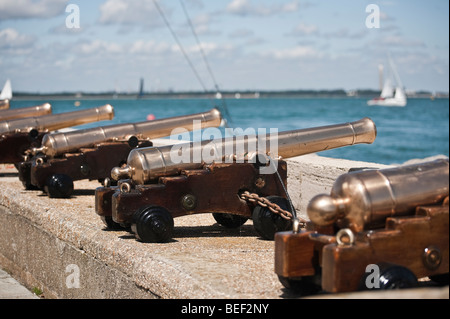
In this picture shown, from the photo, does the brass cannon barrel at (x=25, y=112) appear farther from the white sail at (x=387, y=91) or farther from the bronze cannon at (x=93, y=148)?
the white sail at (x=387, y=91)

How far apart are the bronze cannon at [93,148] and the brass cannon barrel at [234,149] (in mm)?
1846

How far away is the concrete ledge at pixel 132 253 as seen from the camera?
11.7 ft

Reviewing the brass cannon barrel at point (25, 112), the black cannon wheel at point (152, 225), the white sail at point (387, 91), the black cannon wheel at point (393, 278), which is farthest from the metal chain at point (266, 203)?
the white sail at point (387, 91)

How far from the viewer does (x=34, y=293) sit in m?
5.36

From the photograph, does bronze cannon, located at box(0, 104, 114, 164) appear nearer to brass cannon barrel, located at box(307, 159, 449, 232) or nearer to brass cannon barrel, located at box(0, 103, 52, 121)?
brass cannon barrel, located at box(0, 103, 52, 121)

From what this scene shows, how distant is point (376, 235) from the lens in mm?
3014

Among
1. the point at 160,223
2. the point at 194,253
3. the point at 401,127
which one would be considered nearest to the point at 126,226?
the point at 160,223

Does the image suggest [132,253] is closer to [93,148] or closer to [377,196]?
[377,196]

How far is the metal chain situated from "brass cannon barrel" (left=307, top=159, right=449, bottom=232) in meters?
1.55

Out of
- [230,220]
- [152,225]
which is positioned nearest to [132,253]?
[152,225]

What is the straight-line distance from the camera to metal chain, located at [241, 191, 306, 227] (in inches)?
186
